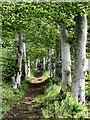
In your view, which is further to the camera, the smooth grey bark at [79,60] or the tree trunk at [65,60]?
the tree trunk at [65,60]

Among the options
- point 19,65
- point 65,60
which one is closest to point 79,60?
point 65,60

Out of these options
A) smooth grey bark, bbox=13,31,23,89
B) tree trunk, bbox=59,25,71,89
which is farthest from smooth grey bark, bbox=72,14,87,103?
smooth grey bark, bbox=13,31,23,89

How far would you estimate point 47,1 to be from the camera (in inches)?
435

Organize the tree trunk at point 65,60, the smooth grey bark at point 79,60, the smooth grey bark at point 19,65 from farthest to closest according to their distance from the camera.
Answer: the smooth grey bark at point 19,65
the tree trunk at point 65,60
the smooth grey bark at point 79,60

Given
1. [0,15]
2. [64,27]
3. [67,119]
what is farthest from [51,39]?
[67,119]

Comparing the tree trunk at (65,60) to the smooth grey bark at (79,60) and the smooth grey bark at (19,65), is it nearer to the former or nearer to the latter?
the smooth grey bark at (79,60)

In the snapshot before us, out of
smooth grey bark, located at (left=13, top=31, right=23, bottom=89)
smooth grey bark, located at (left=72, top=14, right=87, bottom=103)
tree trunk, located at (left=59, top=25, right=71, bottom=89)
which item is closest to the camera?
smooth grey bark, located at (left=72, top=14, right=87, bottom=103)

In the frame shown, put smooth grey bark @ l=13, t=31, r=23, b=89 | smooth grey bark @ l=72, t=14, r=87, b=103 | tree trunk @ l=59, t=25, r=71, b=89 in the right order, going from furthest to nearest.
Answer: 1. smooth grey bark @ l=13, t=31, r=23, b=89
2. tree trunk @ l=59, t=25, r=71, b=89
3. smooth grey bark @ l=72, t=14, r=87, b=103

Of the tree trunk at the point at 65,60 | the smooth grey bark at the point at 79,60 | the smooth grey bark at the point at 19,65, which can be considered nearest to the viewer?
the smooth grey bark at the point at 79,60

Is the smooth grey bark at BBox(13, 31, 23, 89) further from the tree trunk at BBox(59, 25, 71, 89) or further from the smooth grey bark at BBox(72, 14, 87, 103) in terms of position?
the smooth grey bark at BBox(72, 14, 87, 103)

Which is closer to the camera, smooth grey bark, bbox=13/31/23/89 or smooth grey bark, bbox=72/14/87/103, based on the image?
smooth grey bark, bbox=72/14/87/103

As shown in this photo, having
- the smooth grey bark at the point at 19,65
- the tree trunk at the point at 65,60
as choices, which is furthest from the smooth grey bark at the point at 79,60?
the smooth grey bark at the point at 19,65

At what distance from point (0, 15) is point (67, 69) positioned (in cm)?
391

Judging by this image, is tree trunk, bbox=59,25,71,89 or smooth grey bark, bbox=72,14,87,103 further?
tree trunk, bbox=59,25,71,89
